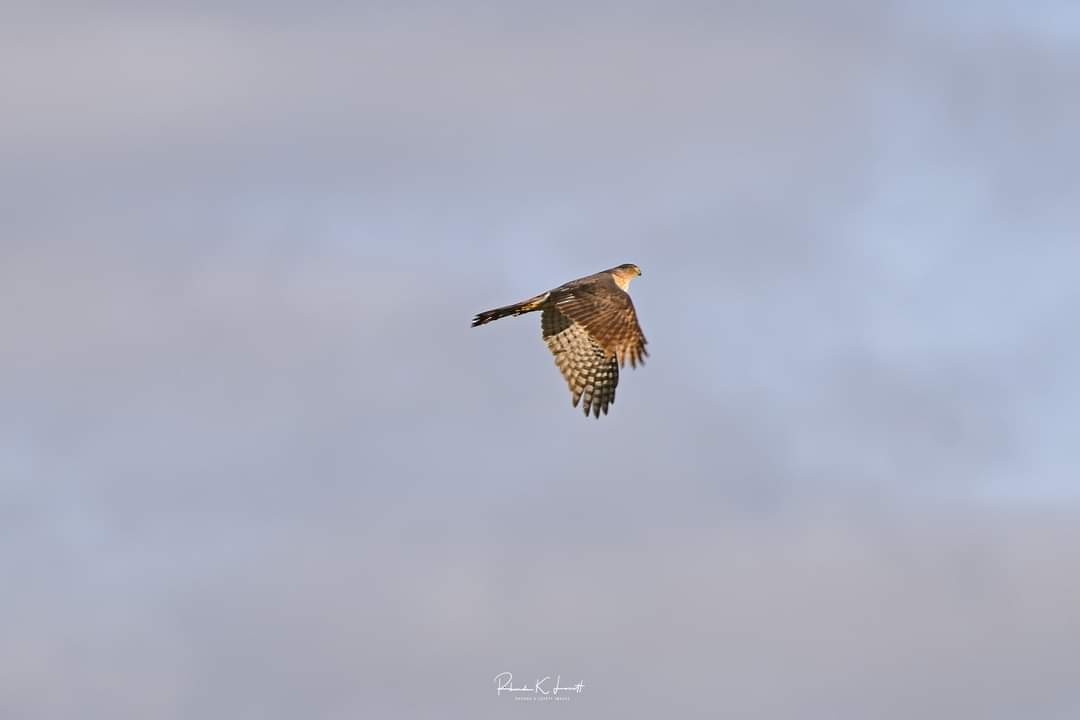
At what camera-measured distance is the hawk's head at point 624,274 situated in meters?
49.8

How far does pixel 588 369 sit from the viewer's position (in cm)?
4669

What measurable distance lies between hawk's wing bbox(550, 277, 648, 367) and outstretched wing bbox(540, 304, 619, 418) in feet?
0.73

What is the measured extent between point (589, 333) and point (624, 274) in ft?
14.3

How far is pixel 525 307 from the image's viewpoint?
154 feet

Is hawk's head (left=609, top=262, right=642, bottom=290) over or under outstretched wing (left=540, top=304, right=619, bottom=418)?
over

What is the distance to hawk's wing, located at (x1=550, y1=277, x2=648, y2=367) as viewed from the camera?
4612 cm

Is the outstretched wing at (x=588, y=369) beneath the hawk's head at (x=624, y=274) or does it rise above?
beneath

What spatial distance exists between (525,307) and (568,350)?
3.94 ft

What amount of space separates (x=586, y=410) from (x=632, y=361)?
137cm

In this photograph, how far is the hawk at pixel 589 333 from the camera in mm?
46188

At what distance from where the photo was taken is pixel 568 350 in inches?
1849

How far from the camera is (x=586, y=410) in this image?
4659cm

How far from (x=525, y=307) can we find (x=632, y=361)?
250cm

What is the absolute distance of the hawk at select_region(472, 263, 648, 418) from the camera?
1818 inches
